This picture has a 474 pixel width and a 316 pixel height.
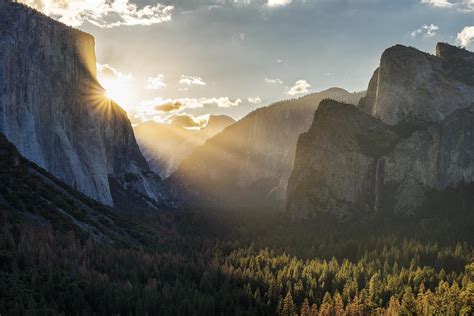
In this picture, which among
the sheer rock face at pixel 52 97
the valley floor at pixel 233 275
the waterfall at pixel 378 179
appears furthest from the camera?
the waterfall at pixel 378 179

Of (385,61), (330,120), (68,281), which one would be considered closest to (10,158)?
(68,281)

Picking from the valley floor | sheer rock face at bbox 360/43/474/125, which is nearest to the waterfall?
sheer rock face at bbox 360/43/474/125

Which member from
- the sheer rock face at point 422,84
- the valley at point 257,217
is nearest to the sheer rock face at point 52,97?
the valley at point 257,217

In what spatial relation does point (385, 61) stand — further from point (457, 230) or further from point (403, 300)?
point (403, 300)

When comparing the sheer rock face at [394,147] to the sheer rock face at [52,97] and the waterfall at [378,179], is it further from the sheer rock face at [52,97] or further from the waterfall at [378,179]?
the sheer rock face at [52,97]

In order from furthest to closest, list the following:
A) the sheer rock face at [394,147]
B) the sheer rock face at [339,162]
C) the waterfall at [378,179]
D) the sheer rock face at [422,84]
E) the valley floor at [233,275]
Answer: the sheer rock face at [339,162]
the sheer rock face at [422,84]
the waterfall at [378,179]
the sheer rock face at [394,147]
the valley floor at [233,275]

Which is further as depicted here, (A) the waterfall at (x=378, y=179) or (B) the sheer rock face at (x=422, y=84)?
(B) the sheer rock face at (x=422, y=84)

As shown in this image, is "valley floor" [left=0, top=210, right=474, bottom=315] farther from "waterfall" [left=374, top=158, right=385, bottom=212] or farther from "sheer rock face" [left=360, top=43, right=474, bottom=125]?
"sheer rock face" [left=360, top=43, right=474, bottom=125]
